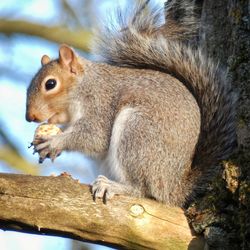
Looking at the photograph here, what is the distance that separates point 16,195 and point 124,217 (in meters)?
0.33

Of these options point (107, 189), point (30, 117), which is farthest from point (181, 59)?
point (30, 117)

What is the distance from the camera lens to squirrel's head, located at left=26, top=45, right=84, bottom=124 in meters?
2.69

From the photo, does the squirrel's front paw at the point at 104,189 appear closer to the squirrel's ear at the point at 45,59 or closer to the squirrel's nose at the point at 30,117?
the squirrel's nose at the point at 30,117

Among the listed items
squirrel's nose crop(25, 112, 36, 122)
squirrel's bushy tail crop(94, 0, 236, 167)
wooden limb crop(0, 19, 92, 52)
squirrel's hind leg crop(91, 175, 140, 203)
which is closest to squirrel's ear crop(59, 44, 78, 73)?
squirrel's bushy tail crop(94, 0, 236, 167)

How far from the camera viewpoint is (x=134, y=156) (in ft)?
7.49

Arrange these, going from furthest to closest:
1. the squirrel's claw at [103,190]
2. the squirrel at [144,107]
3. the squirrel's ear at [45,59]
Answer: the squirrel's ear at [45,59], the squirrel at [144,107], the squirrel's claw at [103,190]

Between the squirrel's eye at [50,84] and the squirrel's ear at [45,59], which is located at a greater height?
the squirrel's ear at [45,59]

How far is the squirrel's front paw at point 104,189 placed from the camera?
6.50 feet

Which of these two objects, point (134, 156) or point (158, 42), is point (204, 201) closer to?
point (134, 156)

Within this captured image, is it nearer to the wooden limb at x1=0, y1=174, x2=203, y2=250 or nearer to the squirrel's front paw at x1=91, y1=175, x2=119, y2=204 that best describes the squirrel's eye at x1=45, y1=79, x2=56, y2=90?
the squirrel's front paw at x1=91, y1=175, x2=119, y2=204

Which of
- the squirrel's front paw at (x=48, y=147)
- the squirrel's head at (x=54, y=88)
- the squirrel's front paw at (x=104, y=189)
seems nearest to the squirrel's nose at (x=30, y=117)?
the squirrel's head at (x=54, y=88)

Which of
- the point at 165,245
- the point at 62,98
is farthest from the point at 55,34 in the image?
the point at 165,245

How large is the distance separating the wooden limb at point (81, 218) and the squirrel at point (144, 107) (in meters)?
0.11

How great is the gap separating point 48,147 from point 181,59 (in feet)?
2.09
